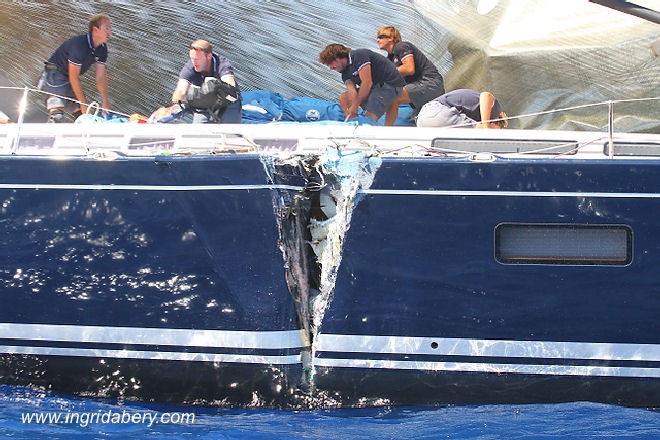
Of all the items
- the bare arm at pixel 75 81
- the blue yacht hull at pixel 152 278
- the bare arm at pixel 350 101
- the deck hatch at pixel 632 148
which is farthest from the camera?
the bare arm at pixel 75 81

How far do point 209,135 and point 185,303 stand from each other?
3.03ft

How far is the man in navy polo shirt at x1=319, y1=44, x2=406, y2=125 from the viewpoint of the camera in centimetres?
666

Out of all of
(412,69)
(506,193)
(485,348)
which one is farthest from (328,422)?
(412,69)

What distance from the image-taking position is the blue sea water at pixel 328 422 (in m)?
4.62

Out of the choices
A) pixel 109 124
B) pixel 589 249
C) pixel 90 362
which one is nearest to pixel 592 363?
pixel 589 249

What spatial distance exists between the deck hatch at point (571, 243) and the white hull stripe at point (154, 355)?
109cm

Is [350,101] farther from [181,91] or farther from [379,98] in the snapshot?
[181,91]

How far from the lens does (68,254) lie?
5.00 metres

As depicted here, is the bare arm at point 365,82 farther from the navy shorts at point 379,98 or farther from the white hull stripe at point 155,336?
the white hull stripe at point 155,336

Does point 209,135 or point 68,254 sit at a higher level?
point 209,135

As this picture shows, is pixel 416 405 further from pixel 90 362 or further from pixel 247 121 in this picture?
pixel 247 121

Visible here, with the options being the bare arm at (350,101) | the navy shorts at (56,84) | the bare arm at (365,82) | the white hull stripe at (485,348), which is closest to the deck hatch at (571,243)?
the white hull stripe at (485,348)

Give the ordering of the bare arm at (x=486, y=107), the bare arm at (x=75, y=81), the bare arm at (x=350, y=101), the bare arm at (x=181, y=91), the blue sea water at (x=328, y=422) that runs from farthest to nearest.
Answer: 1. the bare arm at (x=75, y=81)
2. the bare arm at (x=350, y=101)
3. the bare arm at (x=181, y=91)
4. the bare arm at (x=486, y=107)
5. the blue sea water at (x=328, y=422)

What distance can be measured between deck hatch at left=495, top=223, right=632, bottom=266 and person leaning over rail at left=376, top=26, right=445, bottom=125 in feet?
7.57
